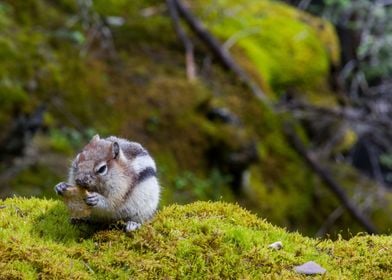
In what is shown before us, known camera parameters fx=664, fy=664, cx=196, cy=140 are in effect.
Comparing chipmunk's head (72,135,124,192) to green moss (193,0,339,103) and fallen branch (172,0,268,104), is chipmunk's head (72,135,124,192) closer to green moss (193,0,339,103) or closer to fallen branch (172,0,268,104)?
fallen branch (172,0,268,104)

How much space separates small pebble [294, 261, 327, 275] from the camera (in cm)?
402

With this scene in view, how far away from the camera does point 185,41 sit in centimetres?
1112

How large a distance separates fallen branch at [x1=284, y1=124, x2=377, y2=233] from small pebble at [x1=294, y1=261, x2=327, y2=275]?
250 inches

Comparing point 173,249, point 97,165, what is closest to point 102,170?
point 97,165

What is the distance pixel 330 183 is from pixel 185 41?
334cm

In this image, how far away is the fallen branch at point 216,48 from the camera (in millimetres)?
10969

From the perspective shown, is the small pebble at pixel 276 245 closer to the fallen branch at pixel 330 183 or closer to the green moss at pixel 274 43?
the fallen branch at pixel 330 183

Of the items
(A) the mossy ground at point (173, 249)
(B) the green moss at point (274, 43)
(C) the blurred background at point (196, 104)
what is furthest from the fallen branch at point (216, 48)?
(A) the mossy ground at point (173, 249)

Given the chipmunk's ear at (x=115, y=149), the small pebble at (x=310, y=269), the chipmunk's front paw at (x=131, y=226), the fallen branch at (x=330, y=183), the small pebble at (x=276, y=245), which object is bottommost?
the fallen branch at (x=330, y=183)

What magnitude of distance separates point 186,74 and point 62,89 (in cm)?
227

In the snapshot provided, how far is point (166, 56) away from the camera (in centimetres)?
1122

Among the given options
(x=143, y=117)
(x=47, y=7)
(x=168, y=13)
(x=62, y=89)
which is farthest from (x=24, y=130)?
(x=168, y=13)

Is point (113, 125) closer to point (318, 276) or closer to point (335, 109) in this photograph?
point (335, 109)

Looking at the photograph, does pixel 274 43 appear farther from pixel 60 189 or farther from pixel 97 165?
pixel 60 189
